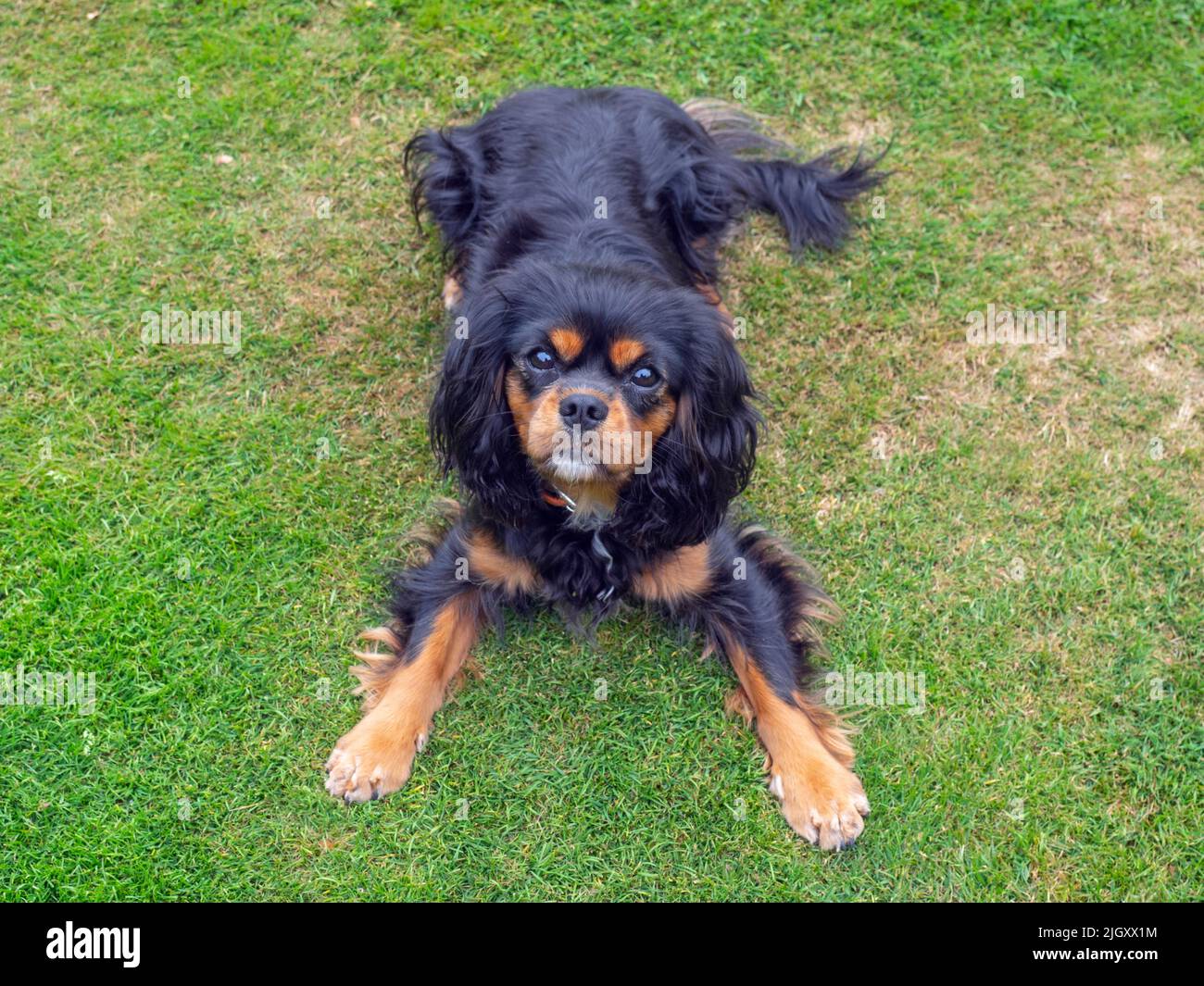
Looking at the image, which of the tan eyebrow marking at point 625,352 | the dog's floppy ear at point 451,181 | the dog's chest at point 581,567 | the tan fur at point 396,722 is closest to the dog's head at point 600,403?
the tan eyebrow marking at point 625,352

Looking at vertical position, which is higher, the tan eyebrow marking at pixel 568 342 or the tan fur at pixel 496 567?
the tan eyebrow marking at pixel 568 342

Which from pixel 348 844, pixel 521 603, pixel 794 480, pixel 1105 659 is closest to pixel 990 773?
pixel 1105 659

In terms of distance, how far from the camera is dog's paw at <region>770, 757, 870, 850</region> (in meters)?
3.78

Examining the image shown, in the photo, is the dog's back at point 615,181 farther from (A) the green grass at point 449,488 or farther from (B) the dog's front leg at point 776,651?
(B) the dog's front leg at point 776,651

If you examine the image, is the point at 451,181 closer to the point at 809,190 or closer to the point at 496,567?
the point at 809,190

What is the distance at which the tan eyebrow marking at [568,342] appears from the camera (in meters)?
3.32

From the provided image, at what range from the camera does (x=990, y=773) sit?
4.01 meters

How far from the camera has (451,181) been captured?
4.82 meters

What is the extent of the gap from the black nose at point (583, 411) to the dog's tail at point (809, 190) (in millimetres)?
2316

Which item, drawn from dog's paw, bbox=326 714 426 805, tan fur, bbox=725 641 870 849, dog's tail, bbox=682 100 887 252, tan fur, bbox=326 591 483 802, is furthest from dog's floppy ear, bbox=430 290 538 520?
dog's tail, bbox=682 100 887 252

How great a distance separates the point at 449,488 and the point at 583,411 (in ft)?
4.97

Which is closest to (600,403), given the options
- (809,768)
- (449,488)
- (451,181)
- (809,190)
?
(449,488)

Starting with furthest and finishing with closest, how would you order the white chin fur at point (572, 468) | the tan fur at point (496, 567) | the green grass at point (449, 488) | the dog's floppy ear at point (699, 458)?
the tan fur at point (496, 567) < the green grass at point (449, 488) < the dog's floppy ear at point (699, 458) < the white chin fur at point (572, 468)

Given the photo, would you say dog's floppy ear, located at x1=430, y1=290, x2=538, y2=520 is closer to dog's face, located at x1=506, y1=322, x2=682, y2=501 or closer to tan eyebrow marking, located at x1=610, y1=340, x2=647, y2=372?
dog's face, located at x1=506, y1=322, x2=682, y2=501
